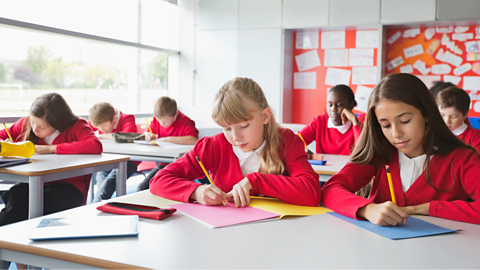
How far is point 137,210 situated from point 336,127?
2087mm

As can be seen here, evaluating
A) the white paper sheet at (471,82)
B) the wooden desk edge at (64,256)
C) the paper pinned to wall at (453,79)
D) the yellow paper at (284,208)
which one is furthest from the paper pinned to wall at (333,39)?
the wooden desk edge at (64,256)

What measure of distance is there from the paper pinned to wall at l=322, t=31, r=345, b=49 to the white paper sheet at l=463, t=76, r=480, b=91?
56.2 inches

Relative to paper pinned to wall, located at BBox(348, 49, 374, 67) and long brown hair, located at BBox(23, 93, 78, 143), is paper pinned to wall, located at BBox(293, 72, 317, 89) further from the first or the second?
long brown hair, located at BBox(23, 93, 78, 143)

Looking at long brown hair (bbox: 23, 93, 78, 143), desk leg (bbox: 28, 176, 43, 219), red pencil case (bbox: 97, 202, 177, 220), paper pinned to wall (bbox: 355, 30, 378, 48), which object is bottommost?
desk leg (bbox: 28, 176, 43, 219)

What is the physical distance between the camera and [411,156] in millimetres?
1393

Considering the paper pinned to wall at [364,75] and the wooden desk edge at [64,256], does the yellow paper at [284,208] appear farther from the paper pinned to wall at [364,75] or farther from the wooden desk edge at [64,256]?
the paper pinned to wall at [364,75]

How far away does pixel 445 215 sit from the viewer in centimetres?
117

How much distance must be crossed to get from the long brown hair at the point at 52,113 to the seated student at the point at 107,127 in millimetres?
835

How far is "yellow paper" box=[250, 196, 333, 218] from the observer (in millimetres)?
1213

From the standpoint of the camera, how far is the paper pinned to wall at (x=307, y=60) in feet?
17.4

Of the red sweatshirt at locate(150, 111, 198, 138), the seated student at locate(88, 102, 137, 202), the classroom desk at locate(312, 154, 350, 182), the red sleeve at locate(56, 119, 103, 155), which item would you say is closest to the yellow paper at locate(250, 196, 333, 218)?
the classroom desk at locate(312, 154, 350, 182)

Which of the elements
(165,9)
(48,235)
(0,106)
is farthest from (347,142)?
(165,9)

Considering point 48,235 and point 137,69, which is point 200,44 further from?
point 48,235

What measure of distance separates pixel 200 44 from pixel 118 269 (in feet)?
17.9
